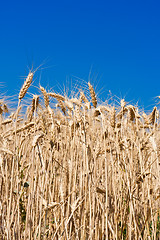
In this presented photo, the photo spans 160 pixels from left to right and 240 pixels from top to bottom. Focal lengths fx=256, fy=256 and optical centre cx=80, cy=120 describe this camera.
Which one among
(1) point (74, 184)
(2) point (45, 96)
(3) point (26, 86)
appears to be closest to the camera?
(3) point (26, 86)

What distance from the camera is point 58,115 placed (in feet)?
7.86

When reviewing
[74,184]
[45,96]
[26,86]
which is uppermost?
[45,96]

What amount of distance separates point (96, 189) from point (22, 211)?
52 centimetres

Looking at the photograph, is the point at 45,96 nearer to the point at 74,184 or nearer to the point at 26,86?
the point at 26,86

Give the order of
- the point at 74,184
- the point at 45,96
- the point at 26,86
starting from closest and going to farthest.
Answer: the point at 26,86 < the point at 74,184 < the point at 45,96

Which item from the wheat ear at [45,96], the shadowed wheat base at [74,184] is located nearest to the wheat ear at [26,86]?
the shadowed wheat base at [74,184]

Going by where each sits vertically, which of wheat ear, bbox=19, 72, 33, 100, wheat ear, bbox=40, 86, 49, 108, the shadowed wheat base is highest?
wheat ear, bbox=40, 86, 49, 108

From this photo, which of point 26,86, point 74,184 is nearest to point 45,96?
point 26,86

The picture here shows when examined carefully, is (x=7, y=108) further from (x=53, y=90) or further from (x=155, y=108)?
(x=155, y=108)

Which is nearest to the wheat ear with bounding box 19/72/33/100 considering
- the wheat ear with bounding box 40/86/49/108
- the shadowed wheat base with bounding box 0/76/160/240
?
the shadowed wheat base with bounding box 0/76/160/240

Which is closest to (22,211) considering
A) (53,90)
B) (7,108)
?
(53,90)

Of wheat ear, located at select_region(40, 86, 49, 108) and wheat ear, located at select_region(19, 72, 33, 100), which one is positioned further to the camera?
wheat ear, located at select_region(40, 86, 49, 108)

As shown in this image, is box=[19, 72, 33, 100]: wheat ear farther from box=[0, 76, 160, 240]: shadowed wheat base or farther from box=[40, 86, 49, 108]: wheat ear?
box=[40, 86, 49, 108]: wheat ear

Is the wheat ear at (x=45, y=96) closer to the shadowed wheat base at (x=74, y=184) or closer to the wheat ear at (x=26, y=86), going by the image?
the shadowed wheat base at (x=74, y=184)
